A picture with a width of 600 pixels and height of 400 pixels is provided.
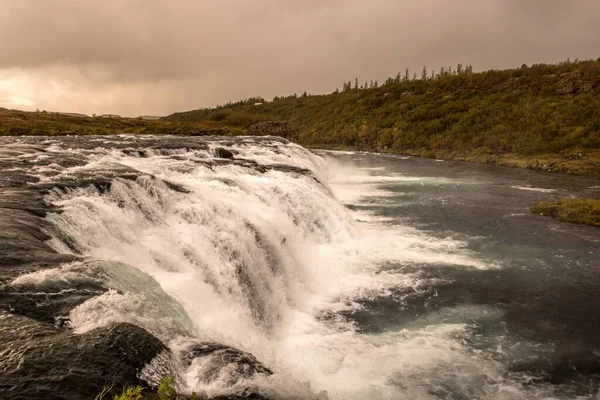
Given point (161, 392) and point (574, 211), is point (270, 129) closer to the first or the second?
point (574, 211)

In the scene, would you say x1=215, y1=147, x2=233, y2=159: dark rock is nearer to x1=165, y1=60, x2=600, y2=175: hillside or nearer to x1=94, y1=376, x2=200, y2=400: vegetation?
x1=94, y1=376, x2=200, y2=400: vegetation

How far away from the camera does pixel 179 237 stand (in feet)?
35.9

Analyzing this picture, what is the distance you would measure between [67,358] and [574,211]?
23.1 meters

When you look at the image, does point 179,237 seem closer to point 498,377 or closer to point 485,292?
point 498,377

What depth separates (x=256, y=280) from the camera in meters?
11.1

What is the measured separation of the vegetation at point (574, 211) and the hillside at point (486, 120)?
22397 millimetres

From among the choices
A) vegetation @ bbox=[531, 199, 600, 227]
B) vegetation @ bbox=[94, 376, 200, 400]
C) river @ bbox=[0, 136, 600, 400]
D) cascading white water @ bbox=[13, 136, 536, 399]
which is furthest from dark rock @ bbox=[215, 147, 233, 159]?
vegetation @ bbox=[94, 376, 200, 400]

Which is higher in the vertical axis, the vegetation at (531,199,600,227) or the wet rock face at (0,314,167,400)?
the wet rock face at (0,314,167,400)

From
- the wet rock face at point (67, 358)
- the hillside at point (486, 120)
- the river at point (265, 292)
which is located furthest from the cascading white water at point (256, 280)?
the hillside at point (486, 120)

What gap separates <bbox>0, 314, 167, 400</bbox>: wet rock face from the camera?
4.05 meters

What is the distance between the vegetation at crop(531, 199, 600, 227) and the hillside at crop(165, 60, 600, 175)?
882 inches

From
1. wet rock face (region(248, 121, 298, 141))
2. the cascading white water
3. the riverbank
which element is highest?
wet rock face (region(248, 121, 298, 141))

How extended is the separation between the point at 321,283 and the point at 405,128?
6663 centimetres

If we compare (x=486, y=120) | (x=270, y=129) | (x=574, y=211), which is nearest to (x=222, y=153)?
(x=574, y=211)
